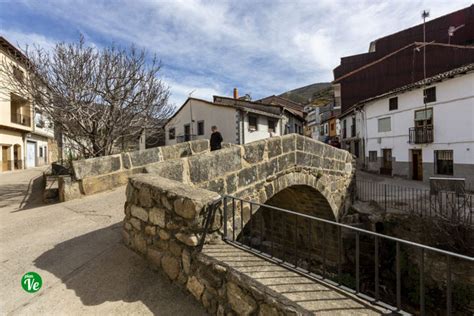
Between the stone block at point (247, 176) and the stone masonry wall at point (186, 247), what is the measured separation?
151cm

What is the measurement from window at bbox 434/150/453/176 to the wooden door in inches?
50.4

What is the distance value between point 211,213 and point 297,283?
3.36 feet

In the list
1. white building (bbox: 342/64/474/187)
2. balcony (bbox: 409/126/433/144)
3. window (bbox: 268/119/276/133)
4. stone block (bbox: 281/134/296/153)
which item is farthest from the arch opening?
window (bbox: 268/119/276/133)

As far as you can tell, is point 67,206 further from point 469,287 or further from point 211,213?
point 469,287

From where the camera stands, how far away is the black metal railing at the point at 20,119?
1953 cm

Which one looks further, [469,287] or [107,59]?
[107,59]

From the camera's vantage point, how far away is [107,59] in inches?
308

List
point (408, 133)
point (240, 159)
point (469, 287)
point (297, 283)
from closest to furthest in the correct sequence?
point (297, 283) → point (240, 159) → point (469, 287) → point (408, 133)

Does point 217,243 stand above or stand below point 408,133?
below

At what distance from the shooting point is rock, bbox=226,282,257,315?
1976 millimetres

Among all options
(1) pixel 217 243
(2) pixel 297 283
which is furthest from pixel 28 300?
(2) pixel 297 283

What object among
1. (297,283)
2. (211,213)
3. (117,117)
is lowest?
(297,283)

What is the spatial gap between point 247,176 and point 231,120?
51.5ft

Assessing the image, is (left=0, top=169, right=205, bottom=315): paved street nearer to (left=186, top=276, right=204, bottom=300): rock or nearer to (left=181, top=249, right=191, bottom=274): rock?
(left=186, top=276, right=204, bottom=300): rock
